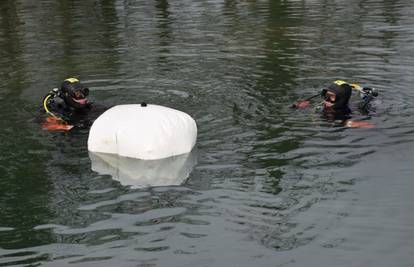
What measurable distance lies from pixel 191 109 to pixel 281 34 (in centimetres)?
962

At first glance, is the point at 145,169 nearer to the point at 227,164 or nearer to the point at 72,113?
the point at 227,164

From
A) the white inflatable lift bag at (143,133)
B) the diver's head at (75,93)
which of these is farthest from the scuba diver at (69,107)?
the white inflatable lift bag at (143,133)

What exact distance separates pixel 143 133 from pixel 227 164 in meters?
1.35

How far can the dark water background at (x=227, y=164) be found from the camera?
727 cm

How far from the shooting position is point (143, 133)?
31.2 feet

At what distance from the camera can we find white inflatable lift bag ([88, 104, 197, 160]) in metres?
9.52

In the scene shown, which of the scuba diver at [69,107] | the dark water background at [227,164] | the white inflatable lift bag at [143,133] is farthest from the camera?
the scuba diver at [69,107]

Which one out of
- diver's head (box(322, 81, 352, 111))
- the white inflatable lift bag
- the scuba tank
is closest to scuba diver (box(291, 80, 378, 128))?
diver's head (box(322, 81, 352, 111))

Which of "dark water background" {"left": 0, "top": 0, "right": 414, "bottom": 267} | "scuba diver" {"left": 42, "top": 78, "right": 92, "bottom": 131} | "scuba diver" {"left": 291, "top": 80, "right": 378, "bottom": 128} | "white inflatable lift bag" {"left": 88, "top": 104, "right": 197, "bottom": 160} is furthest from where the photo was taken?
"scuba diver" {"left": 291, "top": 80, "right": 378, "bottom": 128}

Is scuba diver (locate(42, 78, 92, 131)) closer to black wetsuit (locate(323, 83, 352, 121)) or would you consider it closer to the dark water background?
the dark water background

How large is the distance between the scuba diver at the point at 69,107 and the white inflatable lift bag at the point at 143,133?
1.67 metres

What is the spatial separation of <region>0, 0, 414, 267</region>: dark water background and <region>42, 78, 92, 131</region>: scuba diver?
0.34 m

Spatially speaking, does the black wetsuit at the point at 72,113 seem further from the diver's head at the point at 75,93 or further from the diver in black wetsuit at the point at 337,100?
the diver in black wetsuit at the point at 337,100

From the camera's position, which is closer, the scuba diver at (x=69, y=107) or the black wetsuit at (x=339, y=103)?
the scuba diver at (x=69, y=107)
